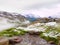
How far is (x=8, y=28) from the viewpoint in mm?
3688

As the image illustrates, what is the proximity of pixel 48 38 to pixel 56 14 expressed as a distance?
2.76 feet

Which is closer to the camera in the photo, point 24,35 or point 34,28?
point 24,35

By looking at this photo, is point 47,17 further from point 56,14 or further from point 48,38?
point 48,38

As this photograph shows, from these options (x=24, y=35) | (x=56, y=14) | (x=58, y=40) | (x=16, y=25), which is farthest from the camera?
(x=56, y=14)

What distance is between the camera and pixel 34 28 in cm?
388

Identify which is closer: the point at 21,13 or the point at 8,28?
the point at 8,28

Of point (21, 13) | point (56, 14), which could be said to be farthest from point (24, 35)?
point (56, 14)

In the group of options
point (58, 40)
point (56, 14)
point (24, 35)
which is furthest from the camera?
point (56, 14)

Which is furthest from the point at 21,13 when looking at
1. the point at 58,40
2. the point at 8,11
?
the point at 58,40

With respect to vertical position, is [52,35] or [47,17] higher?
[47,17]

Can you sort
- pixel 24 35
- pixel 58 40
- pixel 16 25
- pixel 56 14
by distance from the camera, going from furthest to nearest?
pixel 56 14, pixel 16 25, pixel 24 35, pixel 58 40

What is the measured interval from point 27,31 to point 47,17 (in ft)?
2.06

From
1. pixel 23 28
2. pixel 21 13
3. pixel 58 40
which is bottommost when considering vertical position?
pixel 58 40

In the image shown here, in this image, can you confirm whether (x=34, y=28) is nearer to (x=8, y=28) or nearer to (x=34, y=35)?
(x=34, y=35)
